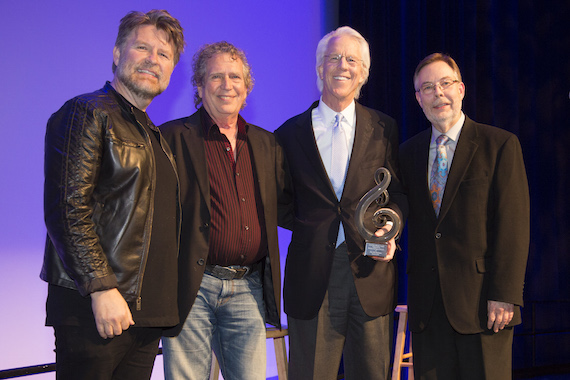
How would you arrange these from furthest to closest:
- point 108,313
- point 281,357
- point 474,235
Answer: point 281,357
point 474,235
point 108,313

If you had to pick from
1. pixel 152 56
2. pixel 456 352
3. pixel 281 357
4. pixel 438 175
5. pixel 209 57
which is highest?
pixel 209 57

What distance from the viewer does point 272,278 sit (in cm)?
219

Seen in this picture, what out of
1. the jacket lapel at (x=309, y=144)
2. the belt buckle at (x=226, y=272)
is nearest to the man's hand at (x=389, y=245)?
the jacket lapel at (x=309, y=144)

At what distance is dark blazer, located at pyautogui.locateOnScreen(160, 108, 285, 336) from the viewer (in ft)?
6.66

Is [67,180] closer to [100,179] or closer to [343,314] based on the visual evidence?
[100,179]

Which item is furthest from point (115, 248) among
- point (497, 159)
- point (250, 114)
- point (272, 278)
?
point (250, 114)

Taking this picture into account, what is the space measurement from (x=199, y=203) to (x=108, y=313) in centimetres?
63

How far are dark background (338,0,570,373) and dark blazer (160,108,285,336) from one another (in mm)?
2761

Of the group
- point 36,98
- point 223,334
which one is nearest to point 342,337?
point 223,334

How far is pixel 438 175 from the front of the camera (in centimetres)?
250

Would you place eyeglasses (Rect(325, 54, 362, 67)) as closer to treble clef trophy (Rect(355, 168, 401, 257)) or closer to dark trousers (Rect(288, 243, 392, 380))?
treble clef trophy (Rect(355, 168, 401, 257))

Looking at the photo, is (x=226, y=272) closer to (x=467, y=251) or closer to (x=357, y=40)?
(x=467, y=251)

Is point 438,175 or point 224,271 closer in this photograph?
point 224,271

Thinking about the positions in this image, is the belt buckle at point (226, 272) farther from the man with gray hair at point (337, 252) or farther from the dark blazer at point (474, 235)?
the dark blazer at point (474, 235)
